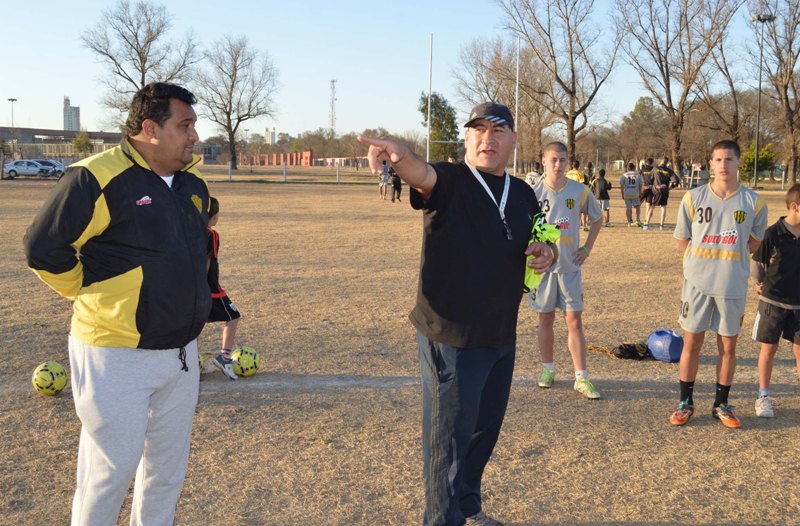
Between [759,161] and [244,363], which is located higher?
[759,161]

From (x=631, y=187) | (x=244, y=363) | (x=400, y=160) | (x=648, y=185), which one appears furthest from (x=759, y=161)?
(x=400, y=160)

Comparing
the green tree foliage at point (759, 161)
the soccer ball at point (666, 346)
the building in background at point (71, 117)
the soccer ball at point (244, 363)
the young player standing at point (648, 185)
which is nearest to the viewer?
the soccer ball at point (244, 363)

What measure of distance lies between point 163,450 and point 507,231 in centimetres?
185

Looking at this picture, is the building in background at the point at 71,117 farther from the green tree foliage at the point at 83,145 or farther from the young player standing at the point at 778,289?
the young player standing at the point at 778,289

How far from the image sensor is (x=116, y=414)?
2721 mm

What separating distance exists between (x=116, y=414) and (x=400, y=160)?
5.09 feet

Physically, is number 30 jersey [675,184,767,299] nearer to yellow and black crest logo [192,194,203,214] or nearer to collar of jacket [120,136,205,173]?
yellow and black crest logo [192,194,203,214]

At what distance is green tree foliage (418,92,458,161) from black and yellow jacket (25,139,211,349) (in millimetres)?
52818

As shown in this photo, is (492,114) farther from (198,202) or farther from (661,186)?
(661,186)

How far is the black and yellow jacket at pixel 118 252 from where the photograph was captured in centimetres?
268

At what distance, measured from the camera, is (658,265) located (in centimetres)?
1239

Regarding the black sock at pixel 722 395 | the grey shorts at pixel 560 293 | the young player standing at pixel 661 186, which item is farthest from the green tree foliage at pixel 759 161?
the black sock at pixel 722 395

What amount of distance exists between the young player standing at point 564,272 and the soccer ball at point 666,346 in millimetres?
1312

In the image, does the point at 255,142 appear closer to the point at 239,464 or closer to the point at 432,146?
the point at 432,146
